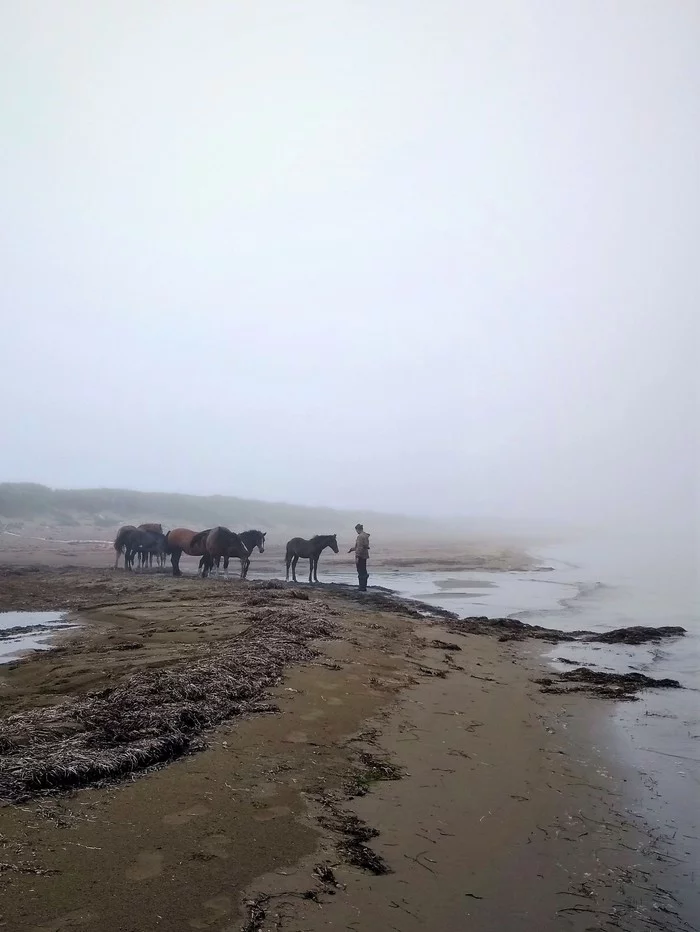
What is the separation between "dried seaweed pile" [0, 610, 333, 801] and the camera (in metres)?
4.09

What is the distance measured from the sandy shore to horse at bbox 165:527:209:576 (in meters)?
16.6

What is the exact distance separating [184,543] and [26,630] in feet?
48.5

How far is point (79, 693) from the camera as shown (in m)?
6.14

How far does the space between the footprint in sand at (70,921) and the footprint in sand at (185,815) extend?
901mm

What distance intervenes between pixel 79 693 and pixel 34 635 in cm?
486

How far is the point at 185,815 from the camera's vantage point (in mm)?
3791

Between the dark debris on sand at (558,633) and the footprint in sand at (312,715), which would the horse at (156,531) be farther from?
the footprint in sand at (312,715)

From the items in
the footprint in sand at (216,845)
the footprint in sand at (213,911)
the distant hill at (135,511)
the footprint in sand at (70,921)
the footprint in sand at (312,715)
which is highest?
the distant hill at (135,511)

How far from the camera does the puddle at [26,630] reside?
901cm

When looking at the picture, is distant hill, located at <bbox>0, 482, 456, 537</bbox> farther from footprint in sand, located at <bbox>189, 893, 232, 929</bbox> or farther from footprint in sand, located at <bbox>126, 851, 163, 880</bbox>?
footprint in sand, located at <bbox>189, 893, 232, 929</bbox>

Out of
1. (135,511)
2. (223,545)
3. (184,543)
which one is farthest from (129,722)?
(135,511)

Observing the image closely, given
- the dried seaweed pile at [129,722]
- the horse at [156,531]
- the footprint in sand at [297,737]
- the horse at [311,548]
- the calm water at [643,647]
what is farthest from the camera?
the horse at [156,531]

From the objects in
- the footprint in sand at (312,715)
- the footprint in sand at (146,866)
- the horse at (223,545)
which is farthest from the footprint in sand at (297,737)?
the horse at (223,545)

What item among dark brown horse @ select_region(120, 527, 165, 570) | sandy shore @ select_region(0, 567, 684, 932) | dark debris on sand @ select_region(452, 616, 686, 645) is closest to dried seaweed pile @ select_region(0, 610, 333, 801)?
sandy shore @ select_region(0, 567, 684, 932)
